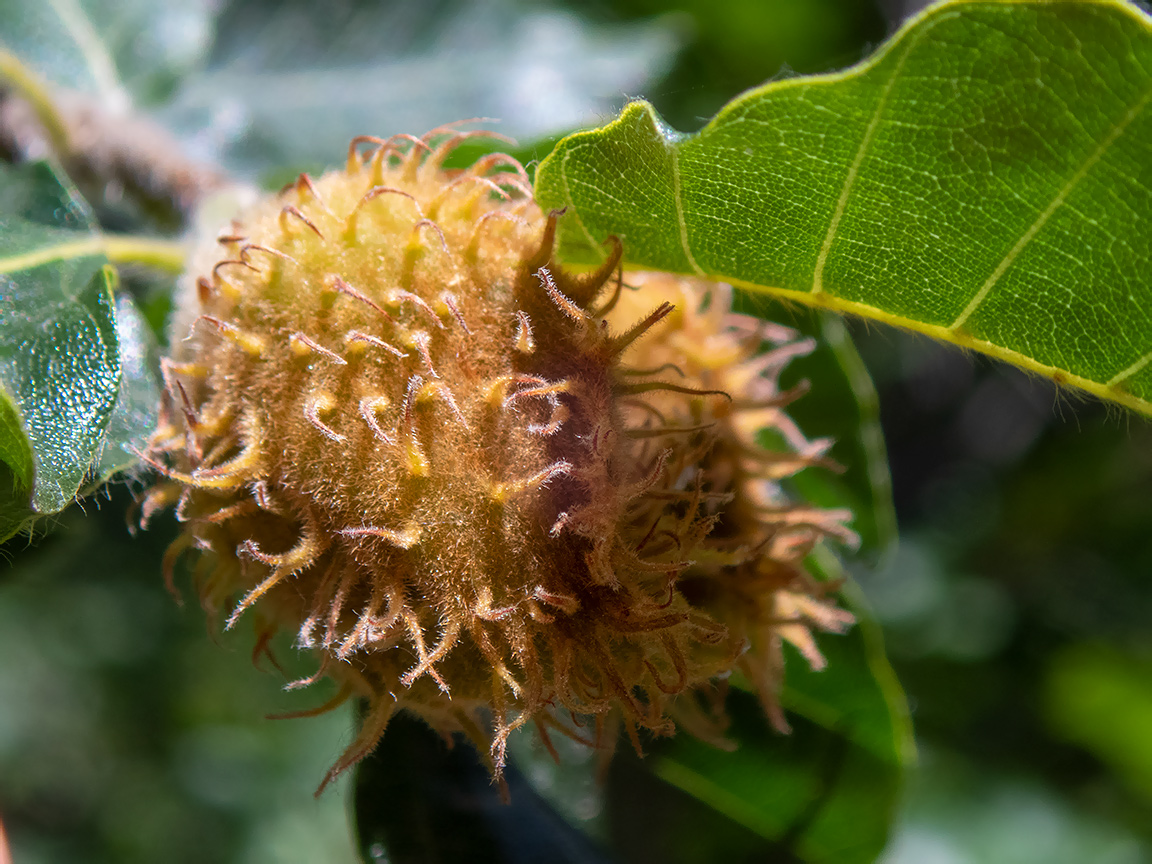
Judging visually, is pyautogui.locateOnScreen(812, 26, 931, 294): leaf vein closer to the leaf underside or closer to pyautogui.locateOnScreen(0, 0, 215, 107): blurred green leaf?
the leaf underside

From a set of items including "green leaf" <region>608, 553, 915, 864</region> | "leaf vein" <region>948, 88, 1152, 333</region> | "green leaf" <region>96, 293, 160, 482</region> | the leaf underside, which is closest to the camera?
"leaf vein" <region>948, 88, 1152, 333</region>

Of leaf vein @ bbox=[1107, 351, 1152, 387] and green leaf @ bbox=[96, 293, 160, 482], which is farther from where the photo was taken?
green leaf @ bbox=[96, 293, 160, 482]

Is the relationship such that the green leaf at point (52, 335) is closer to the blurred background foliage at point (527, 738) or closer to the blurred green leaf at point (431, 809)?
the blurred background foliage at point (527, 738)

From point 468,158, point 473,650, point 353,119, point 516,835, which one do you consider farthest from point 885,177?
point 353,119

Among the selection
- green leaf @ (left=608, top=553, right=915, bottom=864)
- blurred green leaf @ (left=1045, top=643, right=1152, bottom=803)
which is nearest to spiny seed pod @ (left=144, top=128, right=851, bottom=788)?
green leaf @ (left=608, top=553, right=915, bottom=864)

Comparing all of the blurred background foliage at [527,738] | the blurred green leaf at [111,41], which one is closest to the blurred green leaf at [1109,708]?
the blurred background foliage at [527,738]
